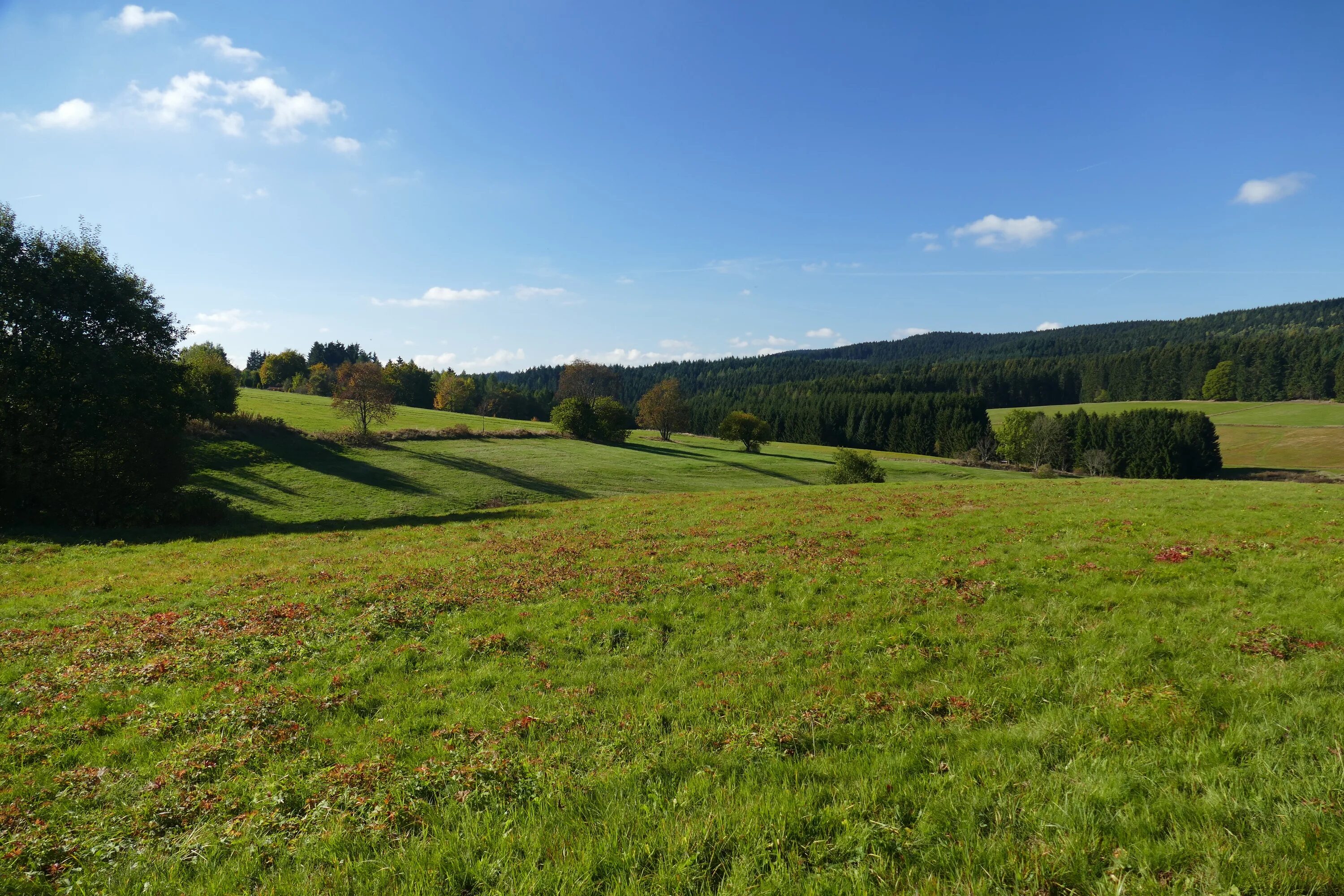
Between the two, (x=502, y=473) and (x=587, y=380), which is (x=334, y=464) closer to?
(x=502, y=473)

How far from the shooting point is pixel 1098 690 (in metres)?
7.64

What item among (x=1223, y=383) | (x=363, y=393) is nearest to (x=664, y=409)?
(x=363, y=393)

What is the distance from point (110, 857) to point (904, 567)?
14979 mm

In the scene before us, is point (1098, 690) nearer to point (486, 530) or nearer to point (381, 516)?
point (486, 530)

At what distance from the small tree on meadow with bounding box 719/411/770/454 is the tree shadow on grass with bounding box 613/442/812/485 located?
270cm

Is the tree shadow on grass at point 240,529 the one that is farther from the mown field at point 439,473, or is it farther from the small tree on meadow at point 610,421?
the small tree on meadow at point 610,421

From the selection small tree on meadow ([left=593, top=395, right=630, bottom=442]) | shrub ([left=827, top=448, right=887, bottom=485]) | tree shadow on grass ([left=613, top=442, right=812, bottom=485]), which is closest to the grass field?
small tree on meadow ([left=593, top=395, right=630, bottom=442])

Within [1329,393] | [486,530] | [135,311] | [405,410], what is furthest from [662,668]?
[1329,393]

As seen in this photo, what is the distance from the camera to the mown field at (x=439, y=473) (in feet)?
118

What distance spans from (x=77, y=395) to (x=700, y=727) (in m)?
36.6

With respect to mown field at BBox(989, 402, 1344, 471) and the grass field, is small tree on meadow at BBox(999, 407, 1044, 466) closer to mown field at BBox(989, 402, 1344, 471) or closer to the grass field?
mown field at BBox(989, 402, 1344, 471)

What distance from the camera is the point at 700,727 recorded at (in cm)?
730

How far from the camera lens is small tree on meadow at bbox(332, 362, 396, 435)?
6329cm

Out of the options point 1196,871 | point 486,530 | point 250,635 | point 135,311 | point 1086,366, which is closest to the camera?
point 1196,871
